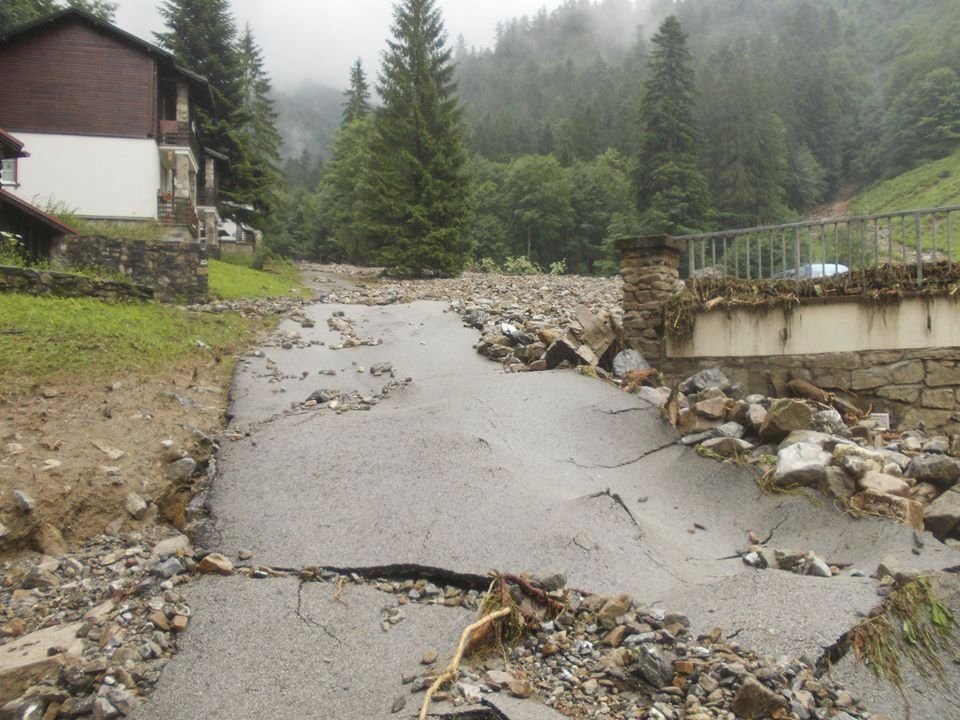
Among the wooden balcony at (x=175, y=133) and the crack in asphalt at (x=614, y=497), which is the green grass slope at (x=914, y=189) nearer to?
the wooden balcony at (x=175, y=133)

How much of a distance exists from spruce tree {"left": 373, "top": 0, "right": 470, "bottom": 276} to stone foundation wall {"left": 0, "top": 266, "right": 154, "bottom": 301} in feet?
54.7

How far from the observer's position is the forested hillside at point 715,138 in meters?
49.6

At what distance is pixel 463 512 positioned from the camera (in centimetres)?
564

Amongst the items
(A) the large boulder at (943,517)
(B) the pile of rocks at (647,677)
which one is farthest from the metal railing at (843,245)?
(B) the pile of rocks at (647,677)

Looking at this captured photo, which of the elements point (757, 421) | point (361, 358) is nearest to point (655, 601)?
point (757, 421)

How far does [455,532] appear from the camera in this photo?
5.35 m

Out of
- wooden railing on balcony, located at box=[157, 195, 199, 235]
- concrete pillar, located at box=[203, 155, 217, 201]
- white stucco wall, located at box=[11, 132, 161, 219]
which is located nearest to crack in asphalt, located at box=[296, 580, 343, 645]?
white stucco wall, located at box=[11, 132, 161, 219]

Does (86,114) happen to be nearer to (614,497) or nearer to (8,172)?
(8,172)

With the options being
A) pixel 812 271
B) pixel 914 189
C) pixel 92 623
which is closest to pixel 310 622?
pixel 92 623

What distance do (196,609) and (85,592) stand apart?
0.85m

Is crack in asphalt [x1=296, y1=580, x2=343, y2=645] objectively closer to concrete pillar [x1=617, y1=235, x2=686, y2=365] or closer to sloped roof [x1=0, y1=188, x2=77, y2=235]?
concrete pillar [x1=617, y1=235, x2=686, y2=365]

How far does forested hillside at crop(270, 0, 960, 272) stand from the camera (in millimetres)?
49594

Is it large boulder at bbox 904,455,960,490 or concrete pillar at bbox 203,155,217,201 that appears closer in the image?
large boulder at bbox 904,455,960,490

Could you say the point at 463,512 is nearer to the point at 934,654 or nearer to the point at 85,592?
the point at 85,592
